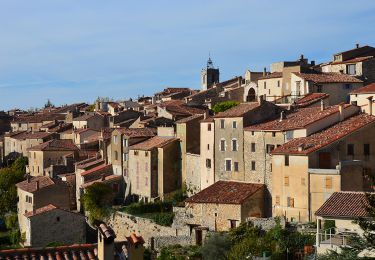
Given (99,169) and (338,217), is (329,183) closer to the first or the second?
(338,217)

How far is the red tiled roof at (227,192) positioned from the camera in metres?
46.3

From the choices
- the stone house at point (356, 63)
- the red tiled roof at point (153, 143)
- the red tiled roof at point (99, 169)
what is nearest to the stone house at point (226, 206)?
the red tiled roof at point (153, 143)

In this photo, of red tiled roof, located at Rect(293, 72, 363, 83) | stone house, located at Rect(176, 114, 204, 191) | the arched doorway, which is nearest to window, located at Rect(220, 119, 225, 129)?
stone house, located at Rect(176, 114, 204, 191)

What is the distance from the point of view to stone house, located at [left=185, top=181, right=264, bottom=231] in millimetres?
45906

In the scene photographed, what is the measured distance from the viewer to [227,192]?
4769cm

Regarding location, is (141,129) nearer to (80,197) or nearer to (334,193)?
(80,197)

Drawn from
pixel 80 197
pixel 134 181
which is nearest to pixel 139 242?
pixel 134 181

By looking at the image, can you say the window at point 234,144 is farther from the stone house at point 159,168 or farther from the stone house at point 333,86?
the stone house at point 333,86

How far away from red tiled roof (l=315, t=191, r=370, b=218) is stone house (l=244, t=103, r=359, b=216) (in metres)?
8.80

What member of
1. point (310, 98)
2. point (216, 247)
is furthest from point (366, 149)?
point (310, 98)

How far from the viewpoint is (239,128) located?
1978 inches

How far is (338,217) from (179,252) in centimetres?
1280

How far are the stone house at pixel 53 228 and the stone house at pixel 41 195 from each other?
5256mm

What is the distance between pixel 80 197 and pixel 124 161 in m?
5.56
